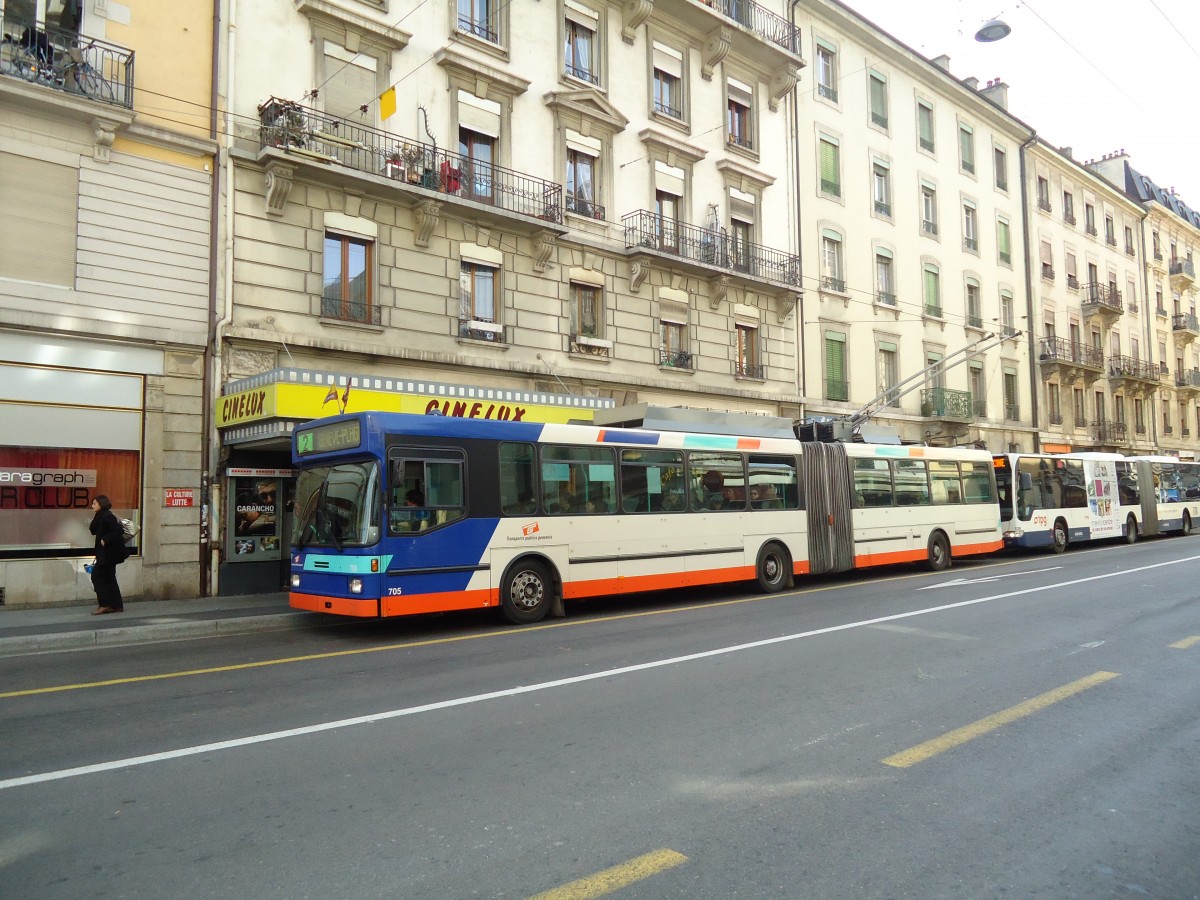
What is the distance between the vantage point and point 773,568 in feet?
49.9

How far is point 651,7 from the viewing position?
21.6 m

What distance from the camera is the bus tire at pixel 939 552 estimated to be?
18656mm

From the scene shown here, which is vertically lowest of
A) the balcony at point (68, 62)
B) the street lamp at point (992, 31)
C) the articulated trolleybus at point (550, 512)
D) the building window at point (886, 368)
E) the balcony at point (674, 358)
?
the articulated trolleybus at point (550, 512)

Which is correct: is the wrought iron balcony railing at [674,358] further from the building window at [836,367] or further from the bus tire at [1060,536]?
the bus tire at [1060,536]

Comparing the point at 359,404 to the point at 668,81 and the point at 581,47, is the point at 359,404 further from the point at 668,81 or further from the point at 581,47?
the point at 668,81

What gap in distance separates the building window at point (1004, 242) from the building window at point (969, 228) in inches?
72.2

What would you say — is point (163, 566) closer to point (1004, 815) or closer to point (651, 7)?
point (1004, 815)

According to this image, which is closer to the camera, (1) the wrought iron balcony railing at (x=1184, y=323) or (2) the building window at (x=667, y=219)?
(2) the building window at (x=667, y=219)

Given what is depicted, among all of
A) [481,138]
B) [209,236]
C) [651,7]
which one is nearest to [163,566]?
[209,236]

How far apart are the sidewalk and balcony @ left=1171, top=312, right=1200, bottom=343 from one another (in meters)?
53.1

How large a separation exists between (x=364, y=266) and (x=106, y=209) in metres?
4.55

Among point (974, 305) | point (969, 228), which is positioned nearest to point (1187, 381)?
point (974, 305)

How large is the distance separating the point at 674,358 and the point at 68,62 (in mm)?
14347

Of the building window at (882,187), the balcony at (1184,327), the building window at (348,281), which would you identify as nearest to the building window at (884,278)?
the building window at (882,187)
